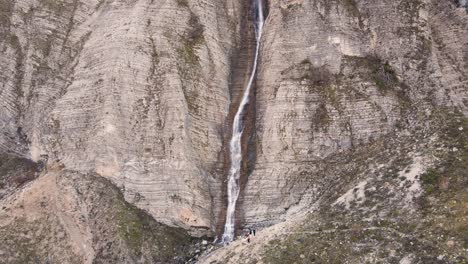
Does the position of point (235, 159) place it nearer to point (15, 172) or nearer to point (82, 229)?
point (82, 229)

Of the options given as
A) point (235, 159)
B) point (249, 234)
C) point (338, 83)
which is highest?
point (338, 83)

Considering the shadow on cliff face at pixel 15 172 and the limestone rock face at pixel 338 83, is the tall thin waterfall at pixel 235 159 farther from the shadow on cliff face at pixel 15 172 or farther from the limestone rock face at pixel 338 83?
the shadow on cliff face at pixel 15 172

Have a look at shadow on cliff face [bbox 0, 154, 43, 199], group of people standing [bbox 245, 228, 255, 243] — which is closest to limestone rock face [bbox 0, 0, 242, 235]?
shadow on cliff face [bbox 0, 154, 43, 199]

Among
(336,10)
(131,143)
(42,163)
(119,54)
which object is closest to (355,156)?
(336,10)

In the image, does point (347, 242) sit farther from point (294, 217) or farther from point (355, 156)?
point (355, 156)

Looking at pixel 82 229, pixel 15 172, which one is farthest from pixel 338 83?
pixel 15 172

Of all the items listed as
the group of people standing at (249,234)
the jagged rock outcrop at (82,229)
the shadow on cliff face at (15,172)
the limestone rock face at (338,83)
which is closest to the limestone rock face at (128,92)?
the shadow on cliff face at (15,172)
